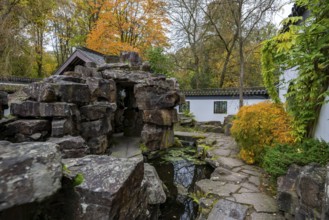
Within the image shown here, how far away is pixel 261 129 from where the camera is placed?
215 inches

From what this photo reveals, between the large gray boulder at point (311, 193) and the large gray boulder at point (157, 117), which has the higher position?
the large gray boulder at point (157, 117)

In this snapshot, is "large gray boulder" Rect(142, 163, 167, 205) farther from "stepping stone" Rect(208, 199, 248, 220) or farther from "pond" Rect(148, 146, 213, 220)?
Answer: "stepping stone" Rect(208, 199, 248, 220)

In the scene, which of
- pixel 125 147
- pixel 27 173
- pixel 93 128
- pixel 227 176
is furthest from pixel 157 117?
pixel 27 173

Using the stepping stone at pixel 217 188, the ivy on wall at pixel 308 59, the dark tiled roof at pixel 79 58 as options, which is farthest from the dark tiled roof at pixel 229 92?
the stepping stone at pixel 217 188

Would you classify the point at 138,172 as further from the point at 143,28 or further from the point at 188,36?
the point at 188,36

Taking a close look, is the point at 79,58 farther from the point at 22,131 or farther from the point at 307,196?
the point at 307,196

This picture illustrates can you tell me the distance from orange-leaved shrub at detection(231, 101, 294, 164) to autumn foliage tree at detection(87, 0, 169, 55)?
10611 millimetres

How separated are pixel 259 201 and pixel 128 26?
14064mm

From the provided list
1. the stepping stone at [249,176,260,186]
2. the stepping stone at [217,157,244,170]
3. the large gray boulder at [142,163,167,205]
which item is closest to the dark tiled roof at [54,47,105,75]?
the large gray boulder at [142,163,167,205]

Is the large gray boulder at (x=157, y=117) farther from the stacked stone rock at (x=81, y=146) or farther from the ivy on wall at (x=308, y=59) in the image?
the ivy on wall at (x=308, y=59)

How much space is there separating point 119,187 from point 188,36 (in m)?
18.7

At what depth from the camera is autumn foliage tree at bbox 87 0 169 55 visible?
13.8 m

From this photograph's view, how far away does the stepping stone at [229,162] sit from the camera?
18.4ft

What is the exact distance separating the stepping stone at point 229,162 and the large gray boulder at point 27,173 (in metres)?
5.26
